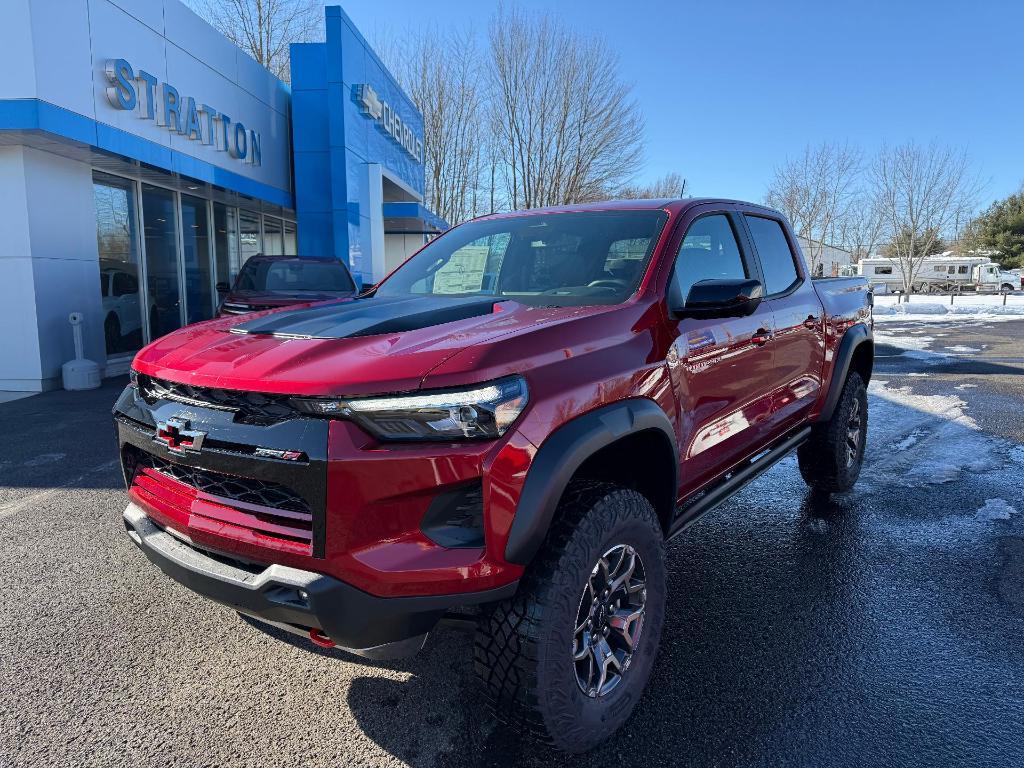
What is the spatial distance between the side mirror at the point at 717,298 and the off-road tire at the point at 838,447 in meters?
2.04

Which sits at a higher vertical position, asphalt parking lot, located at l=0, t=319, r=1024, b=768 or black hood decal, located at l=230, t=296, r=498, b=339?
black hood decal, located at l=230, t=296, r=498, b=339

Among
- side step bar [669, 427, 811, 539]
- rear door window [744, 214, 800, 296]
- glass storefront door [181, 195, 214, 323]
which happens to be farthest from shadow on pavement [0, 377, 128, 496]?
glass storefront door [181, 195, 214, 323]

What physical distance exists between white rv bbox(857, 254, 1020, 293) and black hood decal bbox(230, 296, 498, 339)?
48735 millimetres

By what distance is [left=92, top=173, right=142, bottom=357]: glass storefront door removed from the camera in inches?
416

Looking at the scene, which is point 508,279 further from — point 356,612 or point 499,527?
point 356,612

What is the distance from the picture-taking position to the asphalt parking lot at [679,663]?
228 cm

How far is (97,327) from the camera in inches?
401

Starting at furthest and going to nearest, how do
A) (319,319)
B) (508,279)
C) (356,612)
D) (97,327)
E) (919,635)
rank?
1. (97,327)
2. (508,279)
3. (919,635)
4. (319,319)
5. (356,612)

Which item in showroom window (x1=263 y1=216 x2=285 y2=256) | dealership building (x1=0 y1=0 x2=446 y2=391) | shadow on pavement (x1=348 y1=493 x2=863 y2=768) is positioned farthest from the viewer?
showroom window (x1=263 y1=216 x2=285 y2=256)

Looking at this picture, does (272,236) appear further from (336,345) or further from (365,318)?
(336,345)

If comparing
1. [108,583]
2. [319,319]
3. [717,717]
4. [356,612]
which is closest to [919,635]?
[717,717]

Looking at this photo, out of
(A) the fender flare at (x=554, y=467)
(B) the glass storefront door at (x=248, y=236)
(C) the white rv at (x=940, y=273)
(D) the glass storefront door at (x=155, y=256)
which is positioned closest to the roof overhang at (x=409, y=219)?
(B) the glass storefront door at (x=248, y=236)

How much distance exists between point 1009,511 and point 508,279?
12.0 feet

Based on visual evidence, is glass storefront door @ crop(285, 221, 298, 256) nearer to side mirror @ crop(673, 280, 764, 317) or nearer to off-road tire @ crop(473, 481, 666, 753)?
side mirror @ crop(673, 280, 764, 317)
